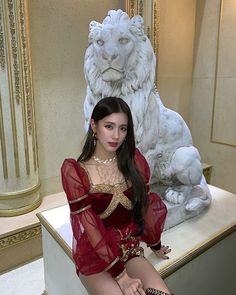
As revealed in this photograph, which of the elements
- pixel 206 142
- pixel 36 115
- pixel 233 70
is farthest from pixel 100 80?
pixel 206 142

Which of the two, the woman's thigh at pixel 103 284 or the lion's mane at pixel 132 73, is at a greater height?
the lion's mane at pixel 132 73

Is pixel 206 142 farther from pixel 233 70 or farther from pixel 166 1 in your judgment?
pixel 166 1

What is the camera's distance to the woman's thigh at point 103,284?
0.98 m

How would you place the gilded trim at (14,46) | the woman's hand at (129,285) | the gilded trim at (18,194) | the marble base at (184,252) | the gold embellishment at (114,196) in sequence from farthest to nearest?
the gilded trim at (18,194) → the gilded trim at (14,46) → the marble base at (184,252) → the gold embellishment at (114,196) → the woman's hand at (129,285)

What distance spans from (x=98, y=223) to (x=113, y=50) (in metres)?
0.78

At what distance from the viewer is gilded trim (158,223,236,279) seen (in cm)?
135

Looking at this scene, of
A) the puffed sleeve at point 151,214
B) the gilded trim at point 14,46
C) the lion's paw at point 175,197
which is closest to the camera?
the puffed sleeve at point 151,214

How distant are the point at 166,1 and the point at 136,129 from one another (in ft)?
7.89

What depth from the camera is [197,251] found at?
4.92 ft

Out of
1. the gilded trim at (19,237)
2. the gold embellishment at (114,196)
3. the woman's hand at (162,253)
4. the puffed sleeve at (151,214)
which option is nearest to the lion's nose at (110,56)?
the puffed sleeve at (151,214)

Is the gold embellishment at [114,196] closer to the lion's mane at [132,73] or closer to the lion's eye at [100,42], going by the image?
the lion's mane at [132,73]

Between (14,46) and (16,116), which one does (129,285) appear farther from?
(14,46)

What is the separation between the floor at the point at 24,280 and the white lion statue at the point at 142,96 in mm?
1135

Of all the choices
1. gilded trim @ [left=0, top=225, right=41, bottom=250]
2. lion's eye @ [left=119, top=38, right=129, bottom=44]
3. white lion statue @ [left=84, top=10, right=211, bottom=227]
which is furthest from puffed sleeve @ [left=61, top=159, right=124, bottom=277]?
gilded trim @ [left=0, top=225, right=41, bottom=250]
